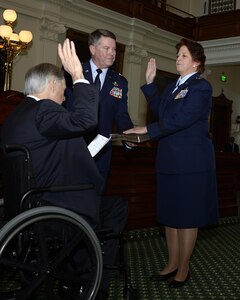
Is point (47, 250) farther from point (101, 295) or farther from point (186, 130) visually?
point (186, 130)

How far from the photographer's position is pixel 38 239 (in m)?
1.75

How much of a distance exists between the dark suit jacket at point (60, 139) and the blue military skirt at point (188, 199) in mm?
862

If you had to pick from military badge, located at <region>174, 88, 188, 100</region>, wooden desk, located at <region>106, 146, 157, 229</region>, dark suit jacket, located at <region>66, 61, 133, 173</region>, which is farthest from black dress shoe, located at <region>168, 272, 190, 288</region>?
wooden desk, located at <region>106, 146, 157, 229</region>

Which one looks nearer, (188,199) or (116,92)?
(188,199)

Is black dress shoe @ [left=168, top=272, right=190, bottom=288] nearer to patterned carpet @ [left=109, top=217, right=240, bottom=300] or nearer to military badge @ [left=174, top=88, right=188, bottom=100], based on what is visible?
patterned carpet @ [left=109, top=217, right=240, bottom=300]

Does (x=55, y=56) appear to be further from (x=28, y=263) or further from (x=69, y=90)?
(x=28, y=263)

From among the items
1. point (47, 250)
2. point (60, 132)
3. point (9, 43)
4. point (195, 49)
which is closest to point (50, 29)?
point (9, 43)

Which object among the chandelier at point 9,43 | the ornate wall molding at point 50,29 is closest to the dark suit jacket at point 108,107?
the chandelier at point 9,43

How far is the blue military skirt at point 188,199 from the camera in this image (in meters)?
2.70

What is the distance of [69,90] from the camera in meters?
2.76

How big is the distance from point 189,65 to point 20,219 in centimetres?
160

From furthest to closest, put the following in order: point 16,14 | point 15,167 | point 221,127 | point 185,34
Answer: point 221,127, point 185,34, point 16,14, point 15,167

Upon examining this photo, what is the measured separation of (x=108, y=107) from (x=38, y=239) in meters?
1.31

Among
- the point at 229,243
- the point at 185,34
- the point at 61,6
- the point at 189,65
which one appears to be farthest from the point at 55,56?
the point at 189,65
